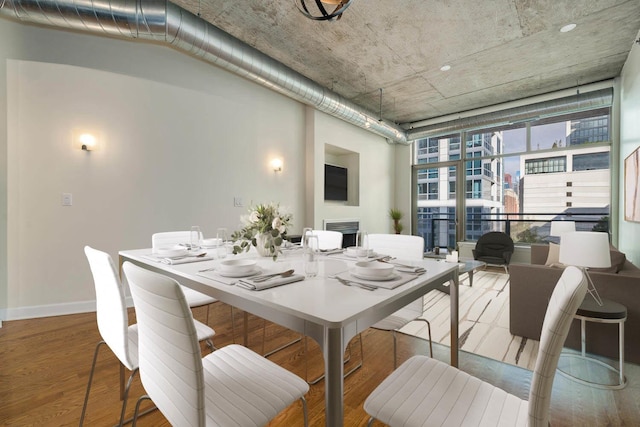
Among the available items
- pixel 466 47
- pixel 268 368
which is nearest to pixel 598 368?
pixel 268 368

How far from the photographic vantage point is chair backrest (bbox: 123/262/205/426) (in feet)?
2.29

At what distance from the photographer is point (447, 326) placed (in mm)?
2521

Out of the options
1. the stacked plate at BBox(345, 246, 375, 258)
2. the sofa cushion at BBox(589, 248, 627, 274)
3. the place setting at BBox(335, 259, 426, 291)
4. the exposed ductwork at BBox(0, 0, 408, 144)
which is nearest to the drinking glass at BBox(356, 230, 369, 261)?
the stacked plate at BBox(345, 246, 375, 258)

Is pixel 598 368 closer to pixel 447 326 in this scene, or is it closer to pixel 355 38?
pixel 447 326

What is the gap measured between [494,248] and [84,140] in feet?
19.3

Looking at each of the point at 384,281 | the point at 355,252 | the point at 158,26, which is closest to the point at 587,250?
the point at 355,252

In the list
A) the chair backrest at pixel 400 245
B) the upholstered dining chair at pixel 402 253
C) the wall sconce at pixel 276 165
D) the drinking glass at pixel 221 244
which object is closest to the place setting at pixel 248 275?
the drinking glass at pixel 221 244

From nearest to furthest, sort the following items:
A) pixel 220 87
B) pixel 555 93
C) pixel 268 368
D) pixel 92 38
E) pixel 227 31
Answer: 1. pixel 268 368
2. pixel 92 38
3. pixel 227 31
4. pixel 220 87
5. pixel 555 93

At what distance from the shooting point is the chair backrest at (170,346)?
27.4 inches

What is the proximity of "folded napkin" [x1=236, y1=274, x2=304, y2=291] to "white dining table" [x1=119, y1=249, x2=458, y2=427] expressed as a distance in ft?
0.05

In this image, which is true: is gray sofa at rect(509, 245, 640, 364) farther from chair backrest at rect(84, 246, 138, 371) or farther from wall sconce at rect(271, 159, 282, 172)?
wall sconce at rect(271, 159, 282, 172)

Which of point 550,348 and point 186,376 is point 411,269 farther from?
point 186,376

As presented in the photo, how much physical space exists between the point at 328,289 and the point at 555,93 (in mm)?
5904

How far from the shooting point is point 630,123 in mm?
3316
